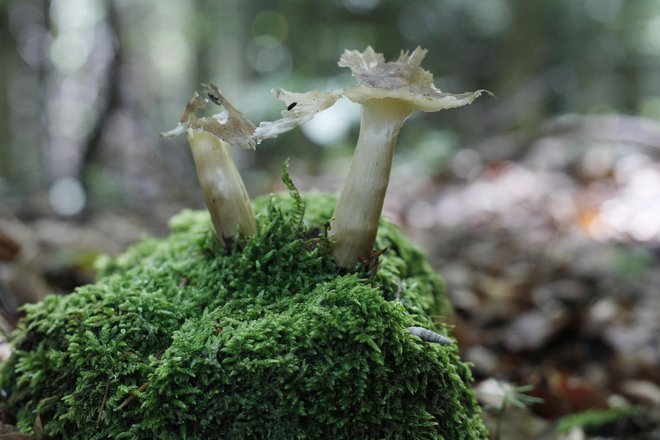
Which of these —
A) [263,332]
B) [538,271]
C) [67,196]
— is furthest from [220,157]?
[67,196]

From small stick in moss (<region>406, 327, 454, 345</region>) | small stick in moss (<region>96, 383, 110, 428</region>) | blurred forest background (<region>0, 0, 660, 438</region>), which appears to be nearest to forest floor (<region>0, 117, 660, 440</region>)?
blurred forest background (<region>0, 0, 660, 438</region>)

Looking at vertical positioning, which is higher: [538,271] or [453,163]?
[453,163]

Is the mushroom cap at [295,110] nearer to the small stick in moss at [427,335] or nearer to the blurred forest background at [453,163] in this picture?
the small stick in moss at [427,335]

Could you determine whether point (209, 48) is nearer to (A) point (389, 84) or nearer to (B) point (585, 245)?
(B) point (585, 245)

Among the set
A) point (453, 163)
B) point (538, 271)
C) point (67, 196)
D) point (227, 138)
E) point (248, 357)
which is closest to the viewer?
point (248, 357)

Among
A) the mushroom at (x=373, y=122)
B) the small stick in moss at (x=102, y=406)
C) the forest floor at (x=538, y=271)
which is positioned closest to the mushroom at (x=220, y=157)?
the mushroom at (x=373, y=122)

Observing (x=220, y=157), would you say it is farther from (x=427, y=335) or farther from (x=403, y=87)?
(x=427, y=335)

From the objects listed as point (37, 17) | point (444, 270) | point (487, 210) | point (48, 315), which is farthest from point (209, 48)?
point (48, 315)
